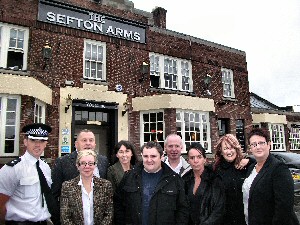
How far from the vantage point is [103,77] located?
12.2 m

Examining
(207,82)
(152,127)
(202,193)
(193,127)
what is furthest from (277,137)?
(202,193)

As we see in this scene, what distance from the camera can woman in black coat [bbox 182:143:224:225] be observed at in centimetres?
331

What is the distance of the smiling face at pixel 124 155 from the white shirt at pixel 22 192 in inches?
56.8

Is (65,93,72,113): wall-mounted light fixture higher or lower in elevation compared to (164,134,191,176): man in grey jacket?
higher

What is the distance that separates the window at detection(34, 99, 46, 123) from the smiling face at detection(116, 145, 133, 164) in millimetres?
6315

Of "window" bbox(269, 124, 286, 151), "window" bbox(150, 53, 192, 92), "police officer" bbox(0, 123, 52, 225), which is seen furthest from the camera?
"window" bbox(269, 124, 286, 151)

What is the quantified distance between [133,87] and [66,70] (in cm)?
313

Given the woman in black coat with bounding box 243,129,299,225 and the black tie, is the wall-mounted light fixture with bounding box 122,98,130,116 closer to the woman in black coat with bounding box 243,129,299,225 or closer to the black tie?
the black tie

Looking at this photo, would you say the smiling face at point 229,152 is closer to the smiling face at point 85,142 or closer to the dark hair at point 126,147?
the dark hair at point 126,147

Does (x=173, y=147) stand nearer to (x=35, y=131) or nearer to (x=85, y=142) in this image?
(x=85, y=142)

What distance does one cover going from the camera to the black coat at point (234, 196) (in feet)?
11.3

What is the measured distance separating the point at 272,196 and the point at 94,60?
406 inches

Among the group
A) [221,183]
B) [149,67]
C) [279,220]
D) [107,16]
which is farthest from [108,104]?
[279,220]

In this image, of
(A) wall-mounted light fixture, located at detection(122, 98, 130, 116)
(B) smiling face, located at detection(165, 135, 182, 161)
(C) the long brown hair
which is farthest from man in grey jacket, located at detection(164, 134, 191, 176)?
(A) wall-mounted light fixture, located at detection(122, 98, 130, 116)
